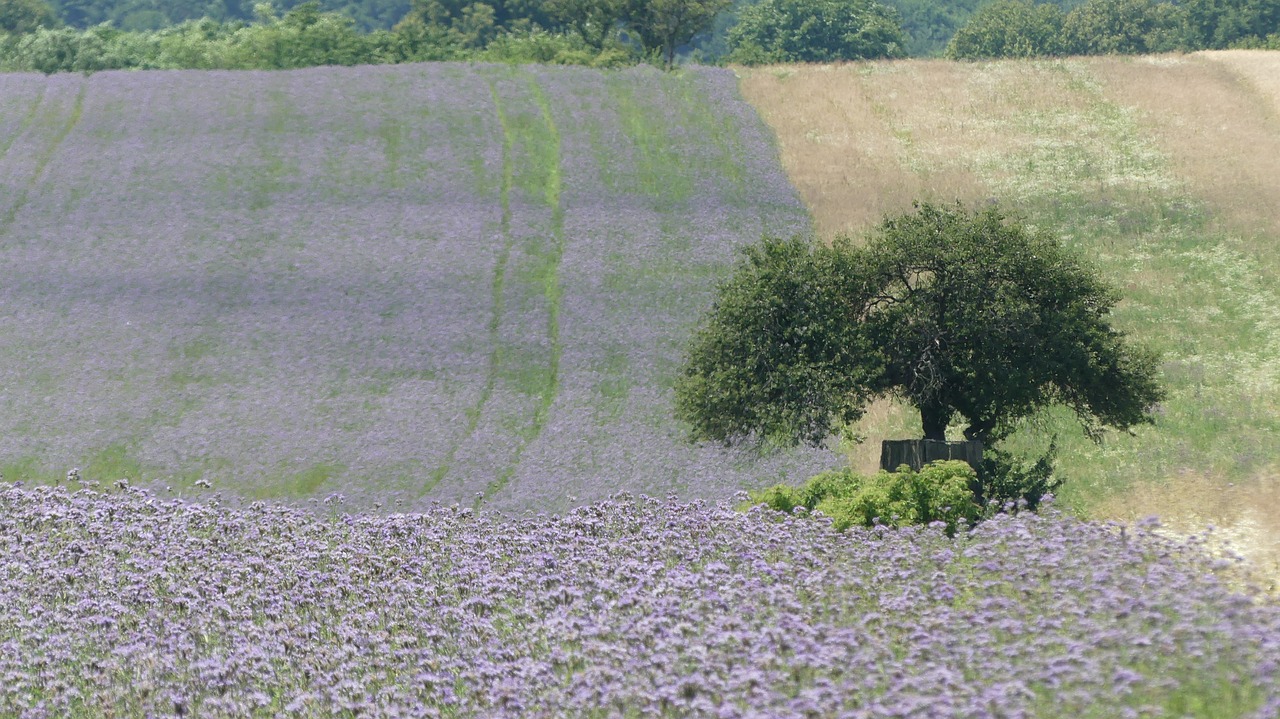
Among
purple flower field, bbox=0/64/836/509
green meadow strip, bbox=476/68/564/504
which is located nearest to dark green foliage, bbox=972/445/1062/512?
purple flower field, bbox=0/64/836/509

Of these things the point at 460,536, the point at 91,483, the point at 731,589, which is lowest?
the point at 91,483

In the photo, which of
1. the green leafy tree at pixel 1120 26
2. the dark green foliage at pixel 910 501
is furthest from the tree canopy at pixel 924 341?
the green leafy tree at pixel 1120 26

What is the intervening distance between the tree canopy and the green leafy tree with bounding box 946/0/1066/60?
285ft

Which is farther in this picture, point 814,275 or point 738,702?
point 814,275

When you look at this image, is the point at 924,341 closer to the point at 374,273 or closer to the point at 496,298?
the point at 496,298

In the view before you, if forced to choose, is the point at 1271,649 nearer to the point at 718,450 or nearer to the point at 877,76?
the point at 718,450

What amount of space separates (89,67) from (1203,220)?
4969 cm

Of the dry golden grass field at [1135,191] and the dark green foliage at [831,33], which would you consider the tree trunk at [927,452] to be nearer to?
the dry golden grass field at [1135,191]

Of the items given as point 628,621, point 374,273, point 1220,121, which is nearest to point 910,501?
point 628,621

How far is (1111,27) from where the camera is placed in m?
112

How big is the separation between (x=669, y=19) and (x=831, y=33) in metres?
30.5

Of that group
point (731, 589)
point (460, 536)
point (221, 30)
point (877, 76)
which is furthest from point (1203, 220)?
point (221, 30)

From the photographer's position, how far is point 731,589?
607 inches

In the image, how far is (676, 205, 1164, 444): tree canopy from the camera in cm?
2636
